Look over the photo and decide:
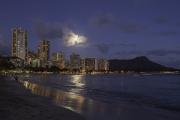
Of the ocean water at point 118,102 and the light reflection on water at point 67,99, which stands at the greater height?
the light reflection on water at point 67,99

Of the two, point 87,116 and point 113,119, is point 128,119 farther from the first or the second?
point 87,116

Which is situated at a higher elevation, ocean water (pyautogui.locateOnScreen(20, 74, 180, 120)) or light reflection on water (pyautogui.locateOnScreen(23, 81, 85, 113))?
light reflection on water (pyautogui.locateOnScreen(23, 81, 85, 113))

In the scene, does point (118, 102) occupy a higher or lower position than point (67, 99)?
lower

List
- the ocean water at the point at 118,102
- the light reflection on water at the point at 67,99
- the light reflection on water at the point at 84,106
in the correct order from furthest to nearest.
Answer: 1. the light reflection on water at the point at 67,99
2. the light reflection on water at the point at 84,106
3. the ocean water at the point at 118,102

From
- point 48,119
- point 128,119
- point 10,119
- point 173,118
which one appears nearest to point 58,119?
point 48,119

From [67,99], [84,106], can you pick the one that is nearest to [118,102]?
[67,99]

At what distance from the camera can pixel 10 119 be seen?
1952 cm

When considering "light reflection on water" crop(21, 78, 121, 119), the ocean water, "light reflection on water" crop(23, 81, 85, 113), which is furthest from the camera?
"light reflection on water" crop(23, 81, 85, 113)

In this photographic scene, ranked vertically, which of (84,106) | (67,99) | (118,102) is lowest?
(118,102)

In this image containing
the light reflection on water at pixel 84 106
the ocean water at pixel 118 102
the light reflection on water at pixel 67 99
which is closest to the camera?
the ocean water at pixel 118 102

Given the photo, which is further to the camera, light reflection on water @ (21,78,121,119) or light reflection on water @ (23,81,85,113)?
light reflection on water @ (23,81,85,113)

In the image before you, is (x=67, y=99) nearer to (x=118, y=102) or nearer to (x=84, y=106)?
(x=118, y=102)

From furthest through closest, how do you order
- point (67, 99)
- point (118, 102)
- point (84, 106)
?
point (67, 99)
point (118, 102)
point (84, 106)

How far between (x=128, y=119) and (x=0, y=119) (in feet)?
26.7
